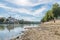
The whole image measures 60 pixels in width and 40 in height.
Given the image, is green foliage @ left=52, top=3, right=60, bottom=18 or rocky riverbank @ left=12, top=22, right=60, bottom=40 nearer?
rocky riverbank @ left=12, top=22, right=60, bottom=40

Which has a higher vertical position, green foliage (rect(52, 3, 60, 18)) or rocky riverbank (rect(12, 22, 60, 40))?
green foliage (rect(52, 3, 60, 18))

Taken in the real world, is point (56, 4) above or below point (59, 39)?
above

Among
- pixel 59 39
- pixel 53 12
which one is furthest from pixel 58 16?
pixel 59 39

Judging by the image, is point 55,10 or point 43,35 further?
point 55,10

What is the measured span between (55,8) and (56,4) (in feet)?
13.1

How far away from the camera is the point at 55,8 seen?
9125 cm

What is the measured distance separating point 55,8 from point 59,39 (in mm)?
72462

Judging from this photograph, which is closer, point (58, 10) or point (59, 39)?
point (59, 39)

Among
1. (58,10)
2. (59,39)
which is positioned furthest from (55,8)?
(59,39)

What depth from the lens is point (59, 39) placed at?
20031mm

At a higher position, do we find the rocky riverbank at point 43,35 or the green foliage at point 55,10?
the green foliage at point 55,10

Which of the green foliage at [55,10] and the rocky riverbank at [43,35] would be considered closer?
the rocky riverbank at [43,35]

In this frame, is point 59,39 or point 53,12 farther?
point 53,12

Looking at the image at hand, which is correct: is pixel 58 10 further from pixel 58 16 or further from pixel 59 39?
pixel 59 39
